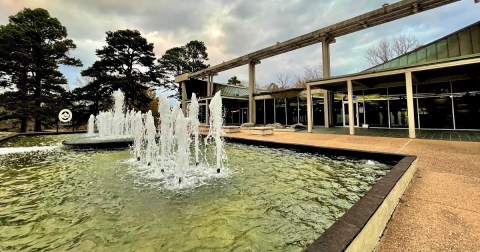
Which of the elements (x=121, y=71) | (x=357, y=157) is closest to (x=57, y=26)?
(x=121, y=71)

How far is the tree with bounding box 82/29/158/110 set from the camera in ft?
80.5

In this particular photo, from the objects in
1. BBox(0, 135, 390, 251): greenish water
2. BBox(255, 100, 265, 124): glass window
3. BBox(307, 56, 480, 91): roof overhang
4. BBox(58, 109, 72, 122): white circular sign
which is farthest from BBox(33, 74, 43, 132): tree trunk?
BBox(307, 56, 480, 91): roof overhang

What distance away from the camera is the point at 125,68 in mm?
26906

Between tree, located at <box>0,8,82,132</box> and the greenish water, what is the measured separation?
18827 millimetres

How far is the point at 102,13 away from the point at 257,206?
45.4 feet

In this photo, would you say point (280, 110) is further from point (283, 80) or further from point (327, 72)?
point (283, 80)

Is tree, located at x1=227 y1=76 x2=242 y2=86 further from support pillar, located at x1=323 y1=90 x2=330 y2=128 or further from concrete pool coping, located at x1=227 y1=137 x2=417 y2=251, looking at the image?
concrete pool coping, located at x1=227 y1=137 x2=417 y2=251

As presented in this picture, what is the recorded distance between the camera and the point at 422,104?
43.5ft

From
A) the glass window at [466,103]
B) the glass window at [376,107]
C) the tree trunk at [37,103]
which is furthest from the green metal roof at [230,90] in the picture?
the glass window at [466,103]

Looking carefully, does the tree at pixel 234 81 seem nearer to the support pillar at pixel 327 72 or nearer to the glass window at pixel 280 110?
the glass window at pixel 280 110

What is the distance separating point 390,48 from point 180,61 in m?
31.8

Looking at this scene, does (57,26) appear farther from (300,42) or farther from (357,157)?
(357,157)

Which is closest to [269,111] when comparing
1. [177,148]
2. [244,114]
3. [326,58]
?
[244,114]

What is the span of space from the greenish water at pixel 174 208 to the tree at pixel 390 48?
3101 cm
